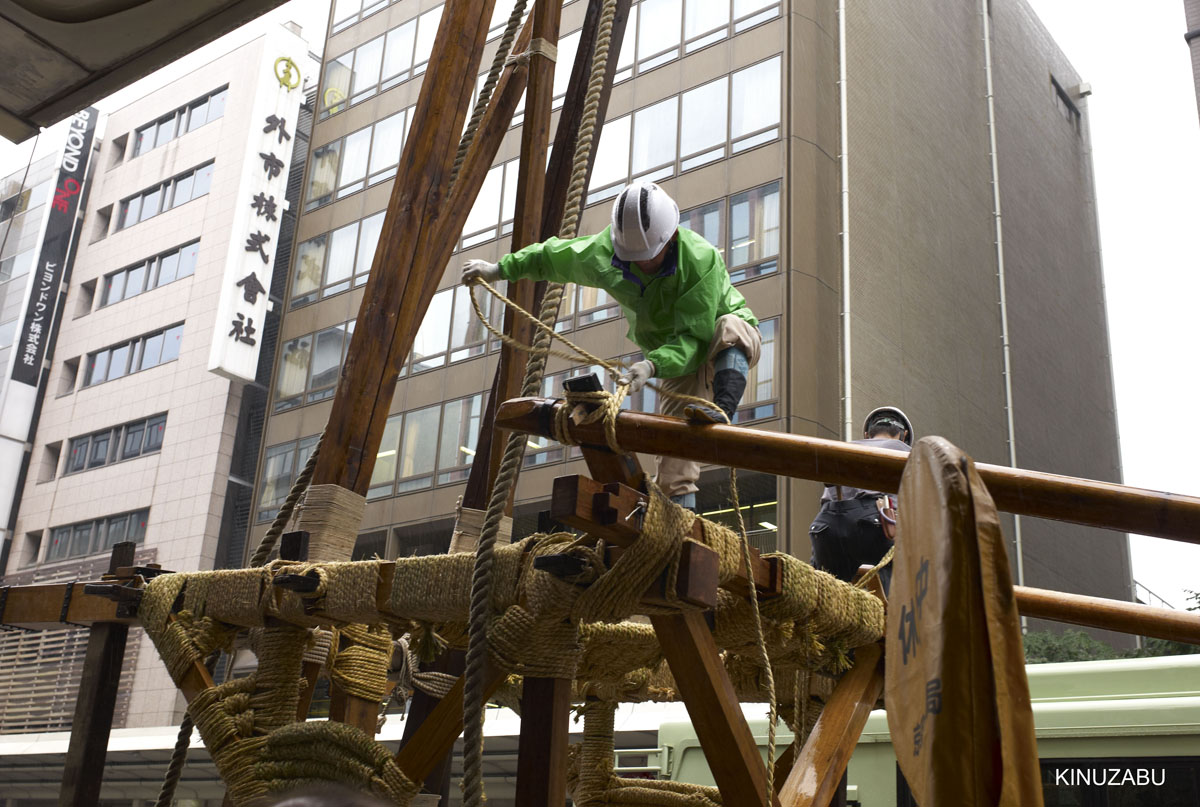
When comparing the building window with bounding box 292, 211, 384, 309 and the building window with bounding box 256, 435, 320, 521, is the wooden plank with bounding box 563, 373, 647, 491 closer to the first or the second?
the building window with bounding box 292, 211, 384, 309

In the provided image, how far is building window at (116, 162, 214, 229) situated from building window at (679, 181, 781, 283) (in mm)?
14872

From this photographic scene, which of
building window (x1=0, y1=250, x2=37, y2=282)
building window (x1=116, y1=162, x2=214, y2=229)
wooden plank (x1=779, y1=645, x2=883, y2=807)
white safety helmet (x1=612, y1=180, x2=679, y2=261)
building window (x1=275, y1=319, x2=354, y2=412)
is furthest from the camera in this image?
building window (x1=0, y1=250, x2=37, y2=282)

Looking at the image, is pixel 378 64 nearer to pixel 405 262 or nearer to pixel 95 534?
pixel 95 534

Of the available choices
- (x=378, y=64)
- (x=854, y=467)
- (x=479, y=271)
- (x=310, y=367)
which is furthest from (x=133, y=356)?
(x=854, y=467)

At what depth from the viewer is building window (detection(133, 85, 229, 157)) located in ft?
90.6

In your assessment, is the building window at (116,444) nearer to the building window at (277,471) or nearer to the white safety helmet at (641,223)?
the building window at (277,471)

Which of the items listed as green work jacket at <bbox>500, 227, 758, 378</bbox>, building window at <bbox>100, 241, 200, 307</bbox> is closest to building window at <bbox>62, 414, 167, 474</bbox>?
building window at <bbox>100, 241, 200, 307</bbox>

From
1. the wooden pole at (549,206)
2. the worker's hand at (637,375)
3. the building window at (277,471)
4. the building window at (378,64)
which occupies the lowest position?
the worker's hand at (637,375)

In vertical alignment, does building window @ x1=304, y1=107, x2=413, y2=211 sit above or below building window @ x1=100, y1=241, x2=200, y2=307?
above

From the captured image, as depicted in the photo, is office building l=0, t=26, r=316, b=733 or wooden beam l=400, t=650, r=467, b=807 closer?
wooden beam l=400, t=650, r=467, b=807

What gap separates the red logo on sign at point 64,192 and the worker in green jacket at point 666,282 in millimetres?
29346

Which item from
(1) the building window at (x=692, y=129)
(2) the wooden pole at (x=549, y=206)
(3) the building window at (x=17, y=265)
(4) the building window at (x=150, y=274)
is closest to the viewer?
(2) the wooden pole at (x=549, y=206)

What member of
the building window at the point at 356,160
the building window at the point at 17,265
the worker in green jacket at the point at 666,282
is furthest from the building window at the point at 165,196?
the worker in green jacket at the point at 666,282

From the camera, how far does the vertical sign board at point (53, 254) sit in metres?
27.8
